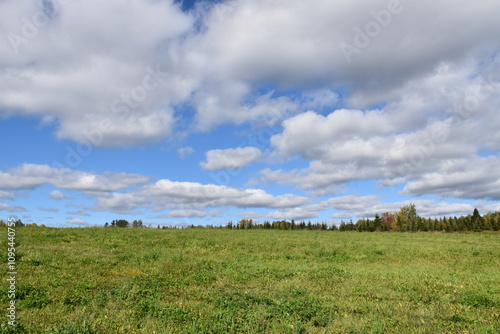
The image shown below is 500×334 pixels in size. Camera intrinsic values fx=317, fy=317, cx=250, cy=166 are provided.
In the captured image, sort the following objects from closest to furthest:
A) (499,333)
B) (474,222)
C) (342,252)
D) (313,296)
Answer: (499,333)
(313,296)
(342,252)
(474,222)

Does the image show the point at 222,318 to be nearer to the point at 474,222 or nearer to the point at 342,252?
the point at 342,252

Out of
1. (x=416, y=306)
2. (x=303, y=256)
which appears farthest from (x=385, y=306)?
(x=303, y=256)

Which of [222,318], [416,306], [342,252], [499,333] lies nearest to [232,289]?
[222,318]

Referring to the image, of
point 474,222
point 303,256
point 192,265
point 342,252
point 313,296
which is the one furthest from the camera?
point 474,222

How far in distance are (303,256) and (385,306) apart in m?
15.5

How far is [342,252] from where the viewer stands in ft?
94.2

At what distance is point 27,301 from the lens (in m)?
11.0

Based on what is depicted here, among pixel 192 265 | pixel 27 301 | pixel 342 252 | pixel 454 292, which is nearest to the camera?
pixel 27 301

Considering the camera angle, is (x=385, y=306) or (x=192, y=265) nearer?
(x=385, y=306)

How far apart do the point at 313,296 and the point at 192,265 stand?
33.4ft

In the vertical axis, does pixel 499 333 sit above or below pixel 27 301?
below

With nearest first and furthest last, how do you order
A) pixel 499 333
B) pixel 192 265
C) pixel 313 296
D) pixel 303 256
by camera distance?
pixel 499 333 → pixel 313 296 → pixel 192 265 → pixel 303 256

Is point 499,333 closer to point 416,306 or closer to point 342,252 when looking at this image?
point 416,306

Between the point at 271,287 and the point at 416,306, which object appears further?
the point at 271,287
